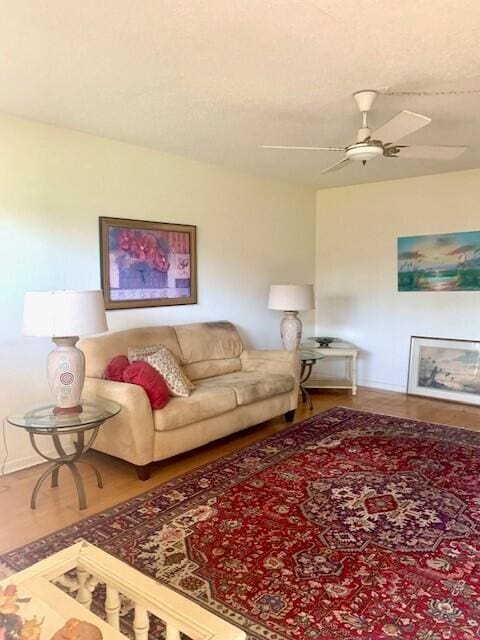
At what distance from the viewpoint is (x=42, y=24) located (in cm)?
205

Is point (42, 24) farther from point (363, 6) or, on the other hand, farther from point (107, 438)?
point (107, 438)

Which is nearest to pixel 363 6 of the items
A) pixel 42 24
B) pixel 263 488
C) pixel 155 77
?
pixel 155 77

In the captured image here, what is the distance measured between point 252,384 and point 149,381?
1.02 meters

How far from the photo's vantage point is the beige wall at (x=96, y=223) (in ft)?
10.8

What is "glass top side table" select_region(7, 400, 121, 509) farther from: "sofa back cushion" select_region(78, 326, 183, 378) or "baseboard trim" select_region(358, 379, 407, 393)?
"baseboard trim" select_region(358, 379, 407, 393)

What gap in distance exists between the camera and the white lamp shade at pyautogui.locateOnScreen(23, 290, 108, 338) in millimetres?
2699

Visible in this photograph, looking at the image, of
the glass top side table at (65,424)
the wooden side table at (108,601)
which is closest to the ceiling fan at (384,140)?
the glass top side table at (65,424)

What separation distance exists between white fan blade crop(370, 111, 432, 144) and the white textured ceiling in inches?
10.0

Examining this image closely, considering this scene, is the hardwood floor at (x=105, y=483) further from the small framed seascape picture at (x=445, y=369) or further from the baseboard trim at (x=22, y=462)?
the small framed seascape picture at (x=445, y=369)

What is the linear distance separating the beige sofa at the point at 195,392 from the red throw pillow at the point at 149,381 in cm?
7

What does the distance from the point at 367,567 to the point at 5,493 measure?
219 cm

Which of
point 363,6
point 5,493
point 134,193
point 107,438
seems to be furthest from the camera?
point 134,193

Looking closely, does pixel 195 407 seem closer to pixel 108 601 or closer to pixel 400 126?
pixel 108 601

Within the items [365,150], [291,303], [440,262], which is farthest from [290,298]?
[365,150]
